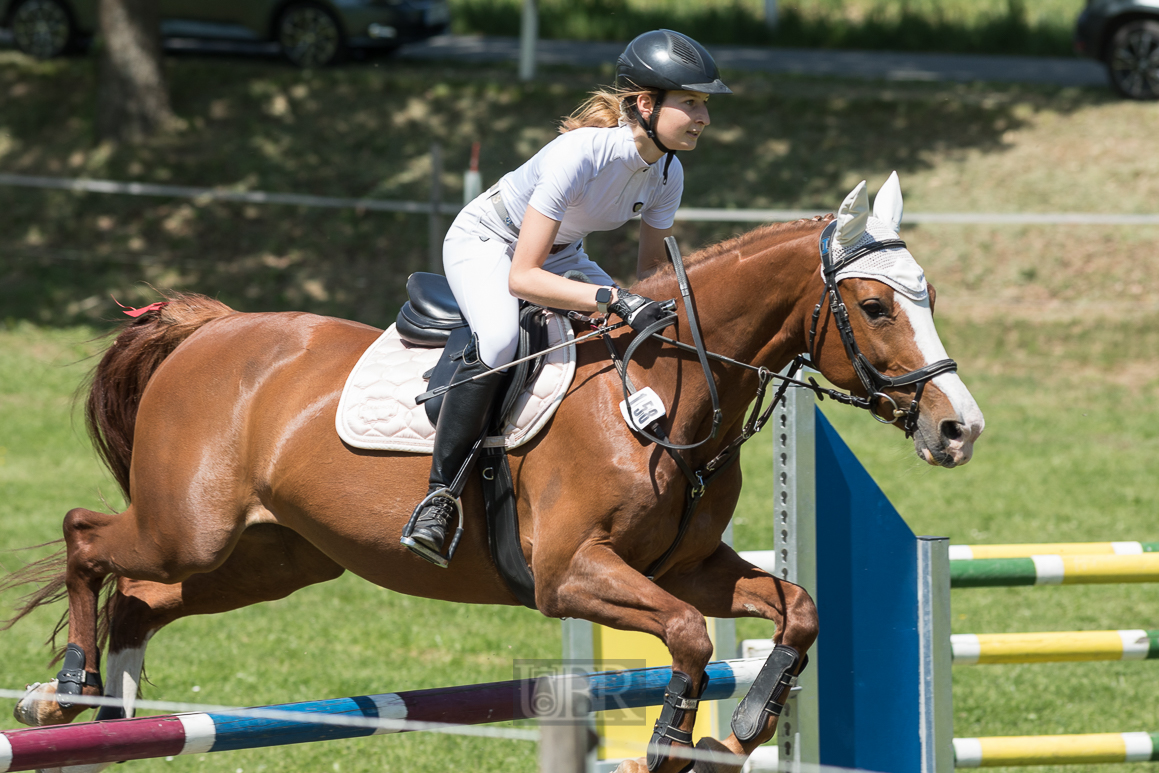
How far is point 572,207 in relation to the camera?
3582 millimetres

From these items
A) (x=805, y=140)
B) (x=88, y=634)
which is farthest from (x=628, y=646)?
(x=805, y=140)

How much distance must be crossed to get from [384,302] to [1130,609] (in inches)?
305

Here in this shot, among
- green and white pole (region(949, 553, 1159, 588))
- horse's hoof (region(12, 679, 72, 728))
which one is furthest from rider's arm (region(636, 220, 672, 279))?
horse's hoof (region(12, 679, 72, 728))

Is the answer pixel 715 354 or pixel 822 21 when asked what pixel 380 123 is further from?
pixel 715 354

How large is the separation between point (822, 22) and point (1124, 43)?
536 cm

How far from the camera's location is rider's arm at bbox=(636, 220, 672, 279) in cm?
391

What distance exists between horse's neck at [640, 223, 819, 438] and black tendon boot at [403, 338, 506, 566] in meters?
0.52

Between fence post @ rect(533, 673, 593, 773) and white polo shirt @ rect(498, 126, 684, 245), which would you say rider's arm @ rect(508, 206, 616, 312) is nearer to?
white polo shirt @ rect(498, 126, 684, 245)

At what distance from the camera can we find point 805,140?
14.0m

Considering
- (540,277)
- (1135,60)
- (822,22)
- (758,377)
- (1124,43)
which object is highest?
(822,22)

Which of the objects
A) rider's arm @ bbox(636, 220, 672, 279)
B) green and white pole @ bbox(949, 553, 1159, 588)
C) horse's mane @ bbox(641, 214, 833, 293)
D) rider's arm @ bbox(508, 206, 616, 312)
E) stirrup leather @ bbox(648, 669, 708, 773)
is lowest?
stirrup leather @ bbox(648, 669, 708, 773)

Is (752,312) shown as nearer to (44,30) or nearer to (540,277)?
(540,277)

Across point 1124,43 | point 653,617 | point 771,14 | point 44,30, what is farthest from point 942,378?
point 771,14

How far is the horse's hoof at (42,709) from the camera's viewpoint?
407cm
